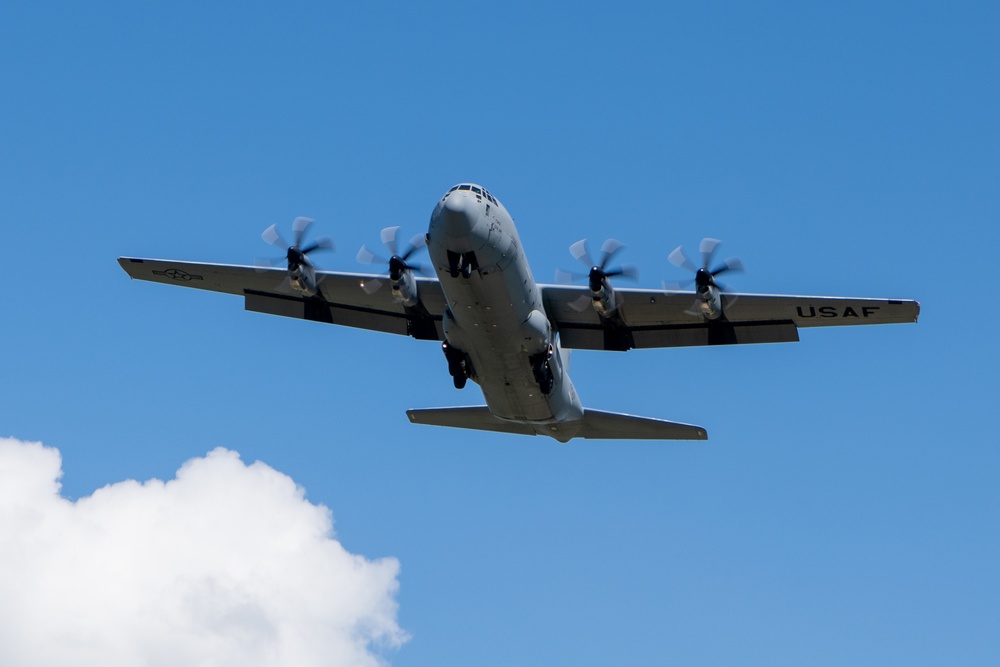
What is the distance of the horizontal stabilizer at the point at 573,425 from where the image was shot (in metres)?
35.1

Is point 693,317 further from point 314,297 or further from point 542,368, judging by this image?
point 314,297

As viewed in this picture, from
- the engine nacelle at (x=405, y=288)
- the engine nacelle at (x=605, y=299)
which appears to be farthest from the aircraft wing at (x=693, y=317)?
the engine nacelle at (x=405, y=288)

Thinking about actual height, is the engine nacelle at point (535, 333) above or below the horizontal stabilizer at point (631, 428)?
above

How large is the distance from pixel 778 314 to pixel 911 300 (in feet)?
11.7

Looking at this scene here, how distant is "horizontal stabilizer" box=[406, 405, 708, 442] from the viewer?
115ft

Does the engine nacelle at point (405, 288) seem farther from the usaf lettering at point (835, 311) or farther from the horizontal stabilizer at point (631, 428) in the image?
the usaf lettering at point (835, 311)

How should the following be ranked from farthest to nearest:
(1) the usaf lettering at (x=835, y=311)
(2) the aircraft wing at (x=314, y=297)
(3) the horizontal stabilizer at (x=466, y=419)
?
(3) the horizontal stabilizer at (x=466, y=419), (2) the aircraft wing at (x=314, y=297), (1) the usaf lettering at (x=835, y=311)

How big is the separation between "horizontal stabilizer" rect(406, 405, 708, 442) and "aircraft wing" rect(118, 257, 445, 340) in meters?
2.33

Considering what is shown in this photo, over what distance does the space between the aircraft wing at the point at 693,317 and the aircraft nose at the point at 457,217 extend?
5561 mm

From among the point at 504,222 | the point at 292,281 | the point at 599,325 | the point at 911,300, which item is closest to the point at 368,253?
the point at 292,281

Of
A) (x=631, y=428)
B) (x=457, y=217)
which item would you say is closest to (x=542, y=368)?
(x=631, y=428)

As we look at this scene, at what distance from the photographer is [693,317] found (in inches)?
1356

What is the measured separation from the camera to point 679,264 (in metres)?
33.2

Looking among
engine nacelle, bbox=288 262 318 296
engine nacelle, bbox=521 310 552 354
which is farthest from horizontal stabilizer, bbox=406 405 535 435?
engine nacelle, bbox=288 262 318 296
